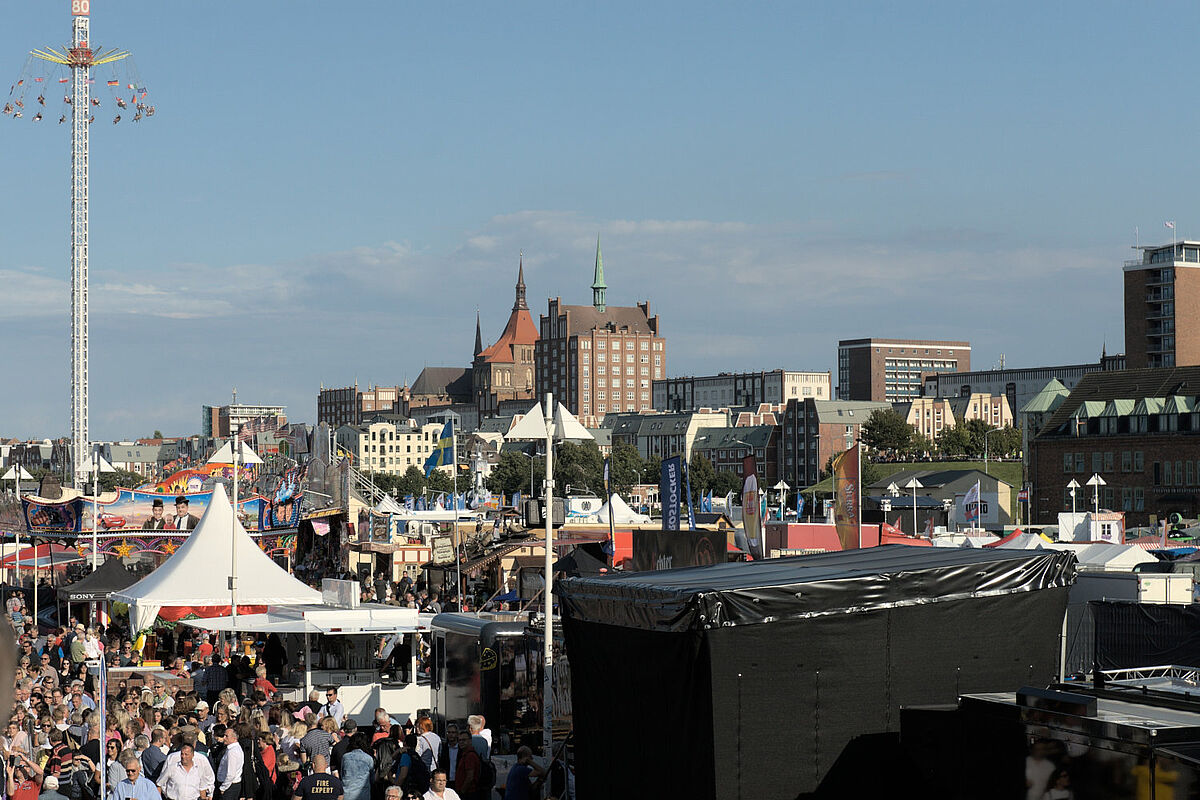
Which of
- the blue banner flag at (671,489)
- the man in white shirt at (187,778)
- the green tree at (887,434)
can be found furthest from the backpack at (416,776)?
the green tree at (887,434)

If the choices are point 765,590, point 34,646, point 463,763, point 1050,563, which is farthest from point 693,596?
point 34,646

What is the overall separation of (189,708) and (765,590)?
29.5 ft

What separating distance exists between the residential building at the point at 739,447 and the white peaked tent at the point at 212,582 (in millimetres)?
140420

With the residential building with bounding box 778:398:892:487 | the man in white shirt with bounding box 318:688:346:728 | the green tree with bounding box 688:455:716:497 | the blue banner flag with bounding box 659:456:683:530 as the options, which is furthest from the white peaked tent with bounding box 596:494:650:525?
the residential building with bounding box 778:398:892:487

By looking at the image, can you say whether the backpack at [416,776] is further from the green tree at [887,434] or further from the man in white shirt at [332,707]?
the green tree at [887,434]

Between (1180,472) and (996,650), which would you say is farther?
(1180,472)

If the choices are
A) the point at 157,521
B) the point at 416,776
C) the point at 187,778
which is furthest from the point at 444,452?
the point at 187,778

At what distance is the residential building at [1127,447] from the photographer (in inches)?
3561

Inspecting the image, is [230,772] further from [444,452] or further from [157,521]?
[444,452]

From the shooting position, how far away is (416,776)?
13531mm

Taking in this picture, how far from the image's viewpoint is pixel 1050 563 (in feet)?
36.3

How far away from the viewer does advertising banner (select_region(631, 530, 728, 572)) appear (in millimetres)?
20562

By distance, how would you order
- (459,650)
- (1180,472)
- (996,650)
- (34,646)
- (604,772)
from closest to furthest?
1. (996,650)
2. (604,772)
3. (459,650)
4. (34,646)
5. (1180,472)

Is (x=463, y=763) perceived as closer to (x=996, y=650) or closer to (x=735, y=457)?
(x=996, y=650)
